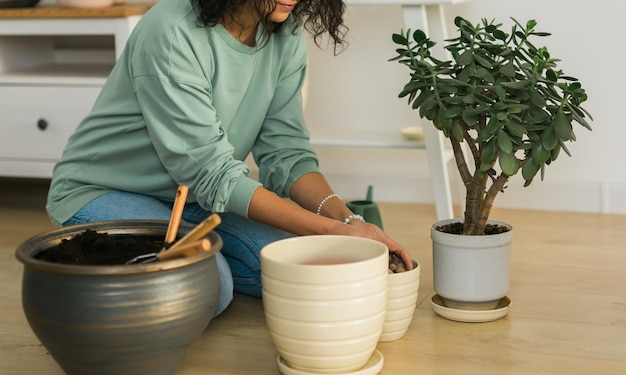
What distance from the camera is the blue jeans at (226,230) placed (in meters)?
1.84

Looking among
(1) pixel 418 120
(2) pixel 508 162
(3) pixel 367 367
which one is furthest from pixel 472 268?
(1) pixel 418 120

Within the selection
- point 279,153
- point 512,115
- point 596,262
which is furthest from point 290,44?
point 596,262

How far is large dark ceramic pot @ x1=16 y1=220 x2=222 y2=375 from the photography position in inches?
51.0

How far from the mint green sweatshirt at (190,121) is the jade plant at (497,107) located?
322 mm

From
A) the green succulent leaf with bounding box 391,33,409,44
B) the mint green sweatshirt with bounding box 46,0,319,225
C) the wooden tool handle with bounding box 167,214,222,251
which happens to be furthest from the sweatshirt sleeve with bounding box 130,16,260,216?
the green succulent leaf with bounding box 391,33,409,44

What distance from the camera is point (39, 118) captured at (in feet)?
8.98

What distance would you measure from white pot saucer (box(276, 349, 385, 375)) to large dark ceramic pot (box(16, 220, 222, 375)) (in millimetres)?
177

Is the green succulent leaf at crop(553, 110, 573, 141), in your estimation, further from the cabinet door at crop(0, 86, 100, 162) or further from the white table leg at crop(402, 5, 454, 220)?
the cabinet door at crop(0, 86, 100, 162)

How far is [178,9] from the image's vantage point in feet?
5.72

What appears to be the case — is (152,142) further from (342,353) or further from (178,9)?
(342,353)

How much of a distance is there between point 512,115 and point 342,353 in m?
0.56

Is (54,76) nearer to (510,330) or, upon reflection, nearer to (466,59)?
(466,59)

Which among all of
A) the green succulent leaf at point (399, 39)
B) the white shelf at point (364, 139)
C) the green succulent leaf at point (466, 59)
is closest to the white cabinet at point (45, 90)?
the white shelf at point (364, 139)

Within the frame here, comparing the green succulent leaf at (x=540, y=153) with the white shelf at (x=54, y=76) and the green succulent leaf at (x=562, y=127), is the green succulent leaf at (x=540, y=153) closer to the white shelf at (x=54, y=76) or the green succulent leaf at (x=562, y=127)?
the green succulent leaf at (x=562, y=127)
